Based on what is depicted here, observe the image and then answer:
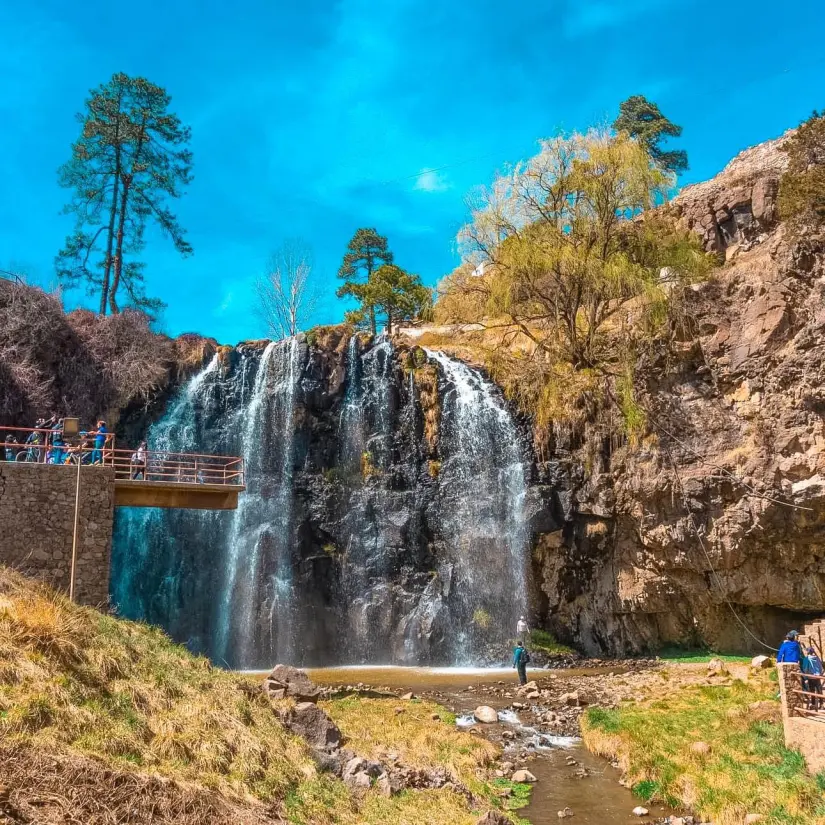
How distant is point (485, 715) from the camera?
1625 cm

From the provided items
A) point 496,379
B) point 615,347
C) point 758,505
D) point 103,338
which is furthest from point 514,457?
point 103,338

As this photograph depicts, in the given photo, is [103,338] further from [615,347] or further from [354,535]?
[615,347]

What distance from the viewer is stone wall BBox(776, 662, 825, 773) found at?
11.1 meters

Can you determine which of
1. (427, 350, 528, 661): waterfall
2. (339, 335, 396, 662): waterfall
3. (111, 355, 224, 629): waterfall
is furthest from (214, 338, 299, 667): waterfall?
(427, 350, 528, 661): waterfall

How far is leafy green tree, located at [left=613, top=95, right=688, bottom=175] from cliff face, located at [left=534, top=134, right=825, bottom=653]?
72.7 ft

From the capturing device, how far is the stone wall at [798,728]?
11.1 meters

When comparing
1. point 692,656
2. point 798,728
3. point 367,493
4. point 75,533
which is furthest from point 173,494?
point 692,656

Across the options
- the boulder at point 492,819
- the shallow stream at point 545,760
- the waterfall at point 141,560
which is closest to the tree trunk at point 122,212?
the waterfall at point 141,560

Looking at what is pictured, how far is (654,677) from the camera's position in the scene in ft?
64.2

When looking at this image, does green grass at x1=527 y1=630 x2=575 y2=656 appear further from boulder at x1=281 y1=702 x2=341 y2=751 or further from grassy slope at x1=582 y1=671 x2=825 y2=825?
boulder at x1=281 y1=702 x2=341 y2=751

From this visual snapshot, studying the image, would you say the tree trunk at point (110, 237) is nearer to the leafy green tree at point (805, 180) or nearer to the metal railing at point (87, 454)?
the metal railing at point (87, 454)

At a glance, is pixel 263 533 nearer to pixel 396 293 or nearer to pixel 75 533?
pixel 75 533

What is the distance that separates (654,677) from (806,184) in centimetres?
1697

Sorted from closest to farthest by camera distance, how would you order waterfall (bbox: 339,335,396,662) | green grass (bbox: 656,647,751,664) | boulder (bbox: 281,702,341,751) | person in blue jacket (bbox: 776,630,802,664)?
boulder (bbox: 281,702,341,751) → person in blue jacket (bbox: 776,630,802,664) → green grass (bbox: 656,647,751,664) → waterfall (bbox: 339,335,396,662)
